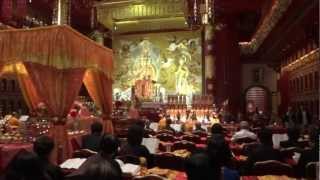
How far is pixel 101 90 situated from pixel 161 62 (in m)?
14.0

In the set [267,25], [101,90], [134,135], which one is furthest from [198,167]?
[267,25]

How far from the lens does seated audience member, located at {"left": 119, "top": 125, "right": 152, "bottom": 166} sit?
4.89 metres

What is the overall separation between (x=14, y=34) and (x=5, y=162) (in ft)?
7.34

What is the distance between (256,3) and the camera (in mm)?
19156

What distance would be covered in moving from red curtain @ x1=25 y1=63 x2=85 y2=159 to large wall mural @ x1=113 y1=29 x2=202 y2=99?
48.2ft

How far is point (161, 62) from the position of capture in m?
23.1

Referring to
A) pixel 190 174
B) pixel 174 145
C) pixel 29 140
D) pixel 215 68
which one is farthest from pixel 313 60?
pixel 190 174

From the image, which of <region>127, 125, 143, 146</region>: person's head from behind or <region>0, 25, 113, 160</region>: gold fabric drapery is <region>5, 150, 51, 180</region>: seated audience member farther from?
<region>0, 25, 113, 160</region>: gold fabric drapery

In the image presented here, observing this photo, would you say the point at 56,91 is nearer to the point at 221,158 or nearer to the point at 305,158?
the point at 221,158

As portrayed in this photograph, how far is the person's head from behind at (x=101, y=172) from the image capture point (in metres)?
2.97

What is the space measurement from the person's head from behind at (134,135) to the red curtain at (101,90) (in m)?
4.04

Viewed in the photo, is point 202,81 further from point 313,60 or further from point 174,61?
point 313,60

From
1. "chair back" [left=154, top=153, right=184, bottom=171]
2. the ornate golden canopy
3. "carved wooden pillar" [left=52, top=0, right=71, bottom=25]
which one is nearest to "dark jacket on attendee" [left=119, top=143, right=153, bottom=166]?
"chair back" [left=154, top=153, right=184, bottom=171]

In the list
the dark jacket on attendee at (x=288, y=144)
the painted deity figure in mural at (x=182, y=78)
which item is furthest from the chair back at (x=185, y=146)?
the painted deity figure in mural at (x=182, y=78)
